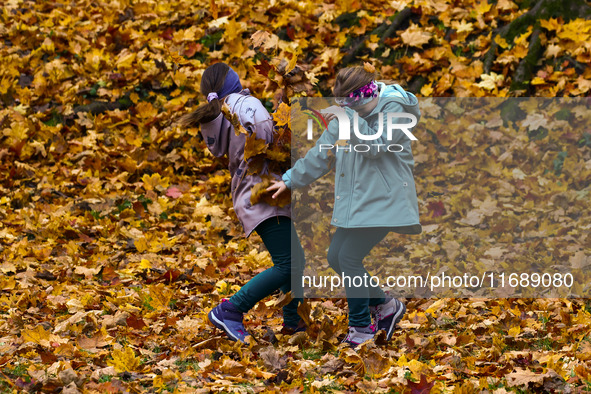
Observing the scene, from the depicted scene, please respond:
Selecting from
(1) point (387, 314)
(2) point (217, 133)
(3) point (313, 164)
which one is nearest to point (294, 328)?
(1) point (387, 314)

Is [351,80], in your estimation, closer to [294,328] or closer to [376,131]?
[376,131]

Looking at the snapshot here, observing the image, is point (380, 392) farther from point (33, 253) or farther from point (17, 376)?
point (33, 253)

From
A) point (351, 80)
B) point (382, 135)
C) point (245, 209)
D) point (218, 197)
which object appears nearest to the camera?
point (382, 135)

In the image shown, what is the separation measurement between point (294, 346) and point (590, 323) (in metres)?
1.63

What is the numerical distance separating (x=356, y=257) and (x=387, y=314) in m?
0.46

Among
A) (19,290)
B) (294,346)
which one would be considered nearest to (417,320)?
(294,346)

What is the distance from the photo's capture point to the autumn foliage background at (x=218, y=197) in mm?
3342

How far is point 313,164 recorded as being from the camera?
3.47 meters

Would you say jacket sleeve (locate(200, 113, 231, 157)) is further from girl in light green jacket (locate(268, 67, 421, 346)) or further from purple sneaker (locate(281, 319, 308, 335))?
purple sneaker (locate(281, 319, 308, 335))

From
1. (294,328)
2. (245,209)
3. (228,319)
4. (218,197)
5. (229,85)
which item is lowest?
(294,328)

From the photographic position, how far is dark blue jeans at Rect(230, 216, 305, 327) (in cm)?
365

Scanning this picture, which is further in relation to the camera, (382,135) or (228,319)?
(228,319)

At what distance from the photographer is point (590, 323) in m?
3.78

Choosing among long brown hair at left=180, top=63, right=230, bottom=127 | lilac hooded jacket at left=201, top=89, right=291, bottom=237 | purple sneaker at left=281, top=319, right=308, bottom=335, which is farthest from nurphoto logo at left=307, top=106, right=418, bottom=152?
purple sneaker at left=281, top=319, right=308, bottom=335
